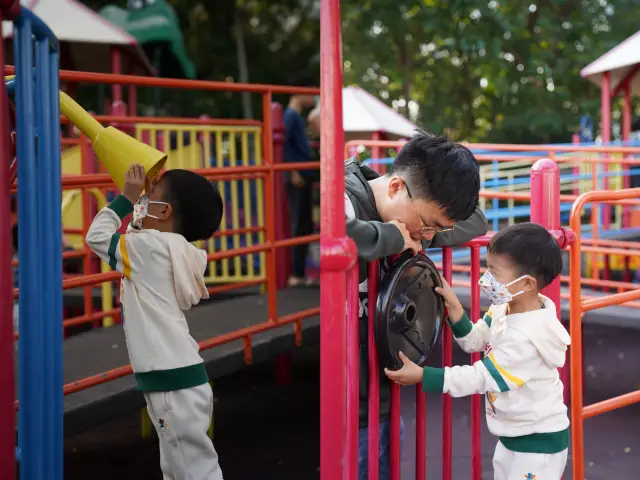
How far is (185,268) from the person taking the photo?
106 inches

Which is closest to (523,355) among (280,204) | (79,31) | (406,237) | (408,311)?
(408,311)

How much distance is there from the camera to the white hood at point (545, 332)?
94.2 inches

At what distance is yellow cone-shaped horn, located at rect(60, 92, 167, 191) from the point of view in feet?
8.12

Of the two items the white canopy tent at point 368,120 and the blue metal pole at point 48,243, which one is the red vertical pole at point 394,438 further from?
the white canopy tent at point 368,120

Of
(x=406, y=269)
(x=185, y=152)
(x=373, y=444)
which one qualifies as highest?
(x=185, y=152)

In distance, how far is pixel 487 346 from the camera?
2.54 m

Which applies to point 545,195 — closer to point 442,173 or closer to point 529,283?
point 529,283

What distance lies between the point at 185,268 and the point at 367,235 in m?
0.82

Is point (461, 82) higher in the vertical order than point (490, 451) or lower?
higher

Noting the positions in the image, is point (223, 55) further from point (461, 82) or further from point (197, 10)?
point (461, 82)

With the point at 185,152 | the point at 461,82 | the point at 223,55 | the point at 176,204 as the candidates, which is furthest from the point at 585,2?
the point at 176,204

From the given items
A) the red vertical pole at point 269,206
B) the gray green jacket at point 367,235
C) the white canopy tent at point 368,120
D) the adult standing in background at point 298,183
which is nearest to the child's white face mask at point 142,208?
the gray green jacket at point 367,235

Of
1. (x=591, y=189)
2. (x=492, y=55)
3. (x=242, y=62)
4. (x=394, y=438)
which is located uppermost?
(x=242, y=62)

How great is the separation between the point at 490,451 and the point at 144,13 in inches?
493
